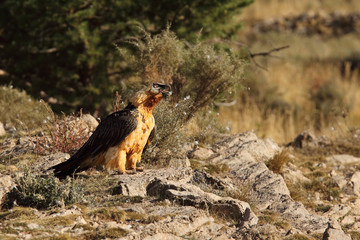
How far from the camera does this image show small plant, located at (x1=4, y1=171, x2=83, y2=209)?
620cm

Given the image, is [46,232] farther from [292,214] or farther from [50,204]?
[292,214]

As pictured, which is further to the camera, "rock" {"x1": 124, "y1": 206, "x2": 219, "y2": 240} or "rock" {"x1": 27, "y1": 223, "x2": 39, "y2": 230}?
"rock" {"x1": 124, "y1": 206, "x2": 219, "y2": 240}

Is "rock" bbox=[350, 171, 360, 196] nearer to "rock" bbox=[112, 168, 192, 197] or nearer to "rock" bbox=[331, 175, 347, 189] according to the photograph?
"rock" bbox=[331, 175, 347, 189]

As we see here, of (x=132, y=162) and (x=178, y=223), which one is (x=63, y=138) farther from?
(x=178, y=223)

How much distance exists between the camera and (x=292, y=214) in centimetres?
716

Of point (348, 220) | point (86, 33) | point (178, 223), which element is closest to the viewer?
point (178, 223)

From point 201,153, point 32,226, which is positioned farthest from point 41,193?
Answer: point 201,153

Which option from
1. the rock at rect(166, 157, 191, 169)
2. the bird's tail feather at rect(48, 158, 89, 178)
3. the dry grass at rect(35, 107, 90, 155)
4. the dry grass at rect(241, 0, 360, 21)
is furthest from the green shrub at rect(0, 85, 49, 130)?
the dry grass at rect(241, 0, 360, 21)

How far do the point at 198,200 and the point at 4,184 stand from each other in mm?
2101

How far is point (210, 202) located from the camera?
6.53 metres

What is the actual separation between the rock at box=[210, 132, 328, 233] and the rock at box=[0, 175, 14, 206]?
2.91 m

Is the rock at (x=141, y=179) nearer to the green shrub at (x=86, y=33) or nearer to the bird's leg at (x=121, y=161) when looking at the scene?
the bird's leg at (x=121, y=161)

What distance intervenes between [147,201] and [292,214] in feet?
6.04

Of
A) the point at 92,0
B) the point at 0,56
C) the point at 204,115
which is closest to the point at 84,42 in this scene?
the point at 92,0
